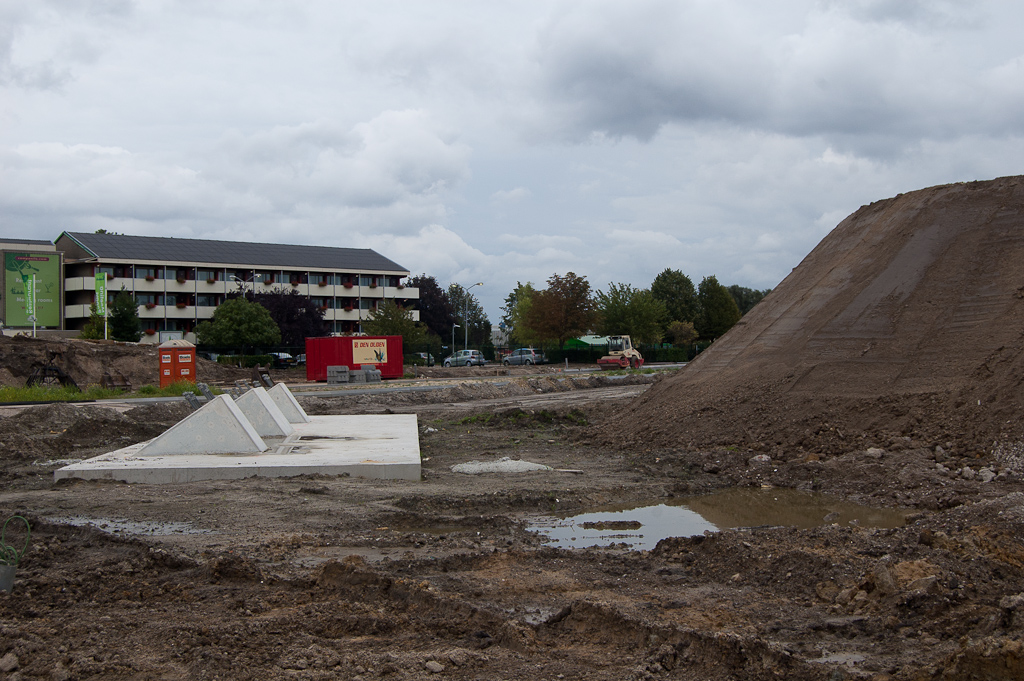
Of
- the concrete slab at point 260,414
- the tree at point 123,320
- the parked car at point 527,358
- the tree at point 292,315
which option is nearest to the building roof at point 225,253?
the tree at point 123,320

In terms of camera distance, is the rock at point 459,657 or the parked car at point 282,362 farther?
the parked car at point 282,362

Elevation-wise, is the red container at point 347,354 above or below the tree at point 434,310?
below

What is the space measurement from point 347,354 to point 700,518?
3149cm

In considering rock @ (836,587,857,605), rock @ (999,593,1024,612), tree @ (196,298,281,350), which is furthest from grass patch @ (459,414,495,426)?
tree @ (196,298,281,350)

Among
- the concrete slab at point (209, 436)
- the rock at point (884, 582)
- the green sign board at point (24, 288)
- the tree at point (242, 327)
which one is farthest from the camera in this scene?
the green sign board at point (24, 288)

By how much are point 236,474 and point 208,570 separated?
4.72 meters

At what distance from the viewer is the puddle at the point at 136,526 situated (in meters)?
7.45

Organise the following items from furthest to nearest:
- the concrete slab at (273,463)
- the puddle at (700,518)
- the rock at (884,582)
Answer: the concrete slab at (273,463) → the puddle at (700,518) → the rock at (884,582)

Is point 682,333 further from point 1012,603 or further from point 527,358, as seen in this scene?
point 1012,603

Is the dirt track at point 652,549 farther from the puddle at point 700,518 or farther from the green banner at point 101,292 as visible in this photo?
the green banner at point 101,292

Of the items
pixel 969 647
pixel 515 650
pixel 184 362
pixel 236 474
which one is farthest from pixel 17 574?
pixel 184 362

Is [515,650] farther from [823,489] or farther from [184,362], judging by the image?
[184,362]

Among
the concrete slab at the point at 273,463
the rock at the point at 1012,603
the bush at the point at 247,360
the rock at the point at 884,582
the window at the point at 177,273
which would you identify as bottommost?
the rock at the point at 884,582

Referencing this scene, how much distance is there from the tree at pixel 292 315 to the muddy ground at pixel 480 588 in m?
56.7
